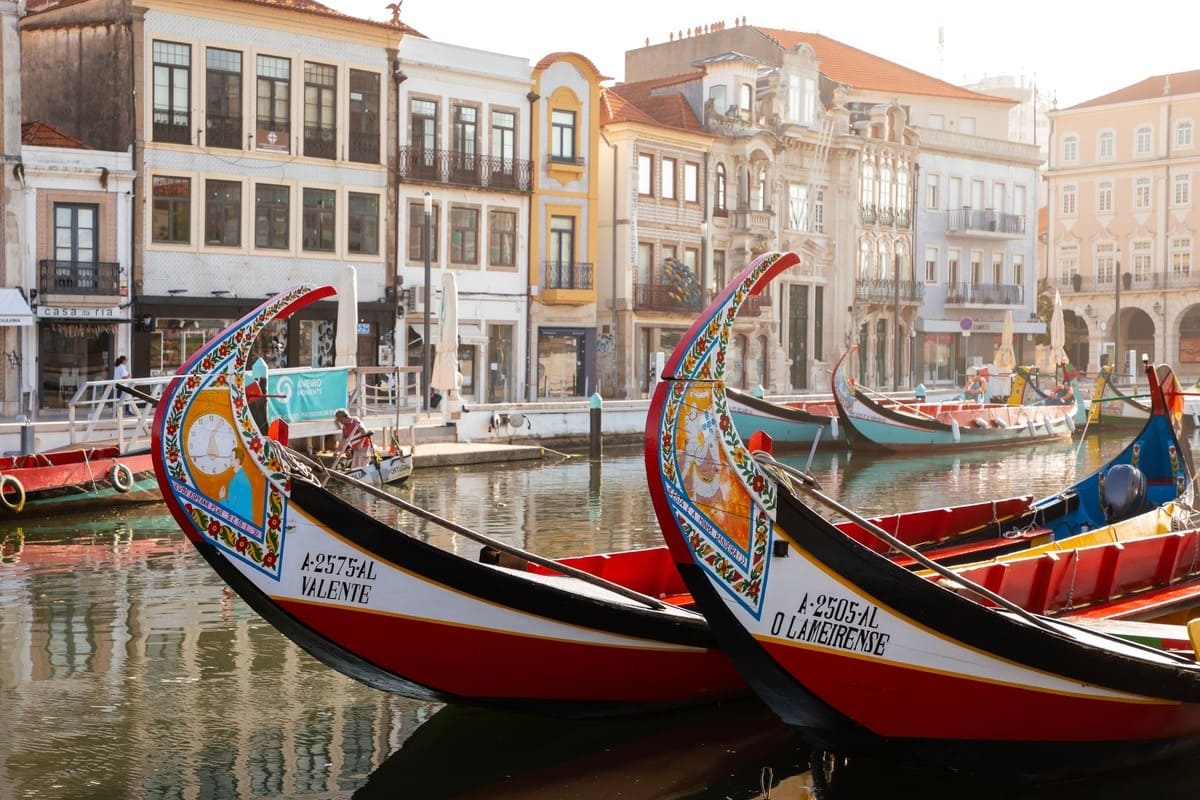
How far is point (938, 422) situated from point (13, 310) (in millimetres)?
20141

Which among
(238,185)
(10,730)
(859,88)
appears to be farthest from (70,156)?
(859,88)

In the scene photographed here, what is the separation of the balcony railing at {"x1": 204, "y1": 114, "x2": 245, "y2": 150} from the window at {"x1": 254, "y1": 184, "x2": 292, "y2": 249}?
115 cm

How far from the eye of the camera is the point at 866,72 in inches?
2200

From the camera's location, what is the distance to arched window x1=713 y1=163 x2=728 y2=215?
44781mm

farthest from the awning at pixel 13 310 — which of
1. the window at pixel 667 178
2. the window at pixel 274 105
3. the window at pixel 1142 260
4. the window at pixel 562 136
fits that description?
the window at pixel 1142 260

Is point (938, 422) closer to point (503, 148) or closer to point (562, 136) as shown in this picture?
point (562, 136)

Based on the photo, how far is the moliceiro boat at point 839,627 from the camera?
7848 millimetres

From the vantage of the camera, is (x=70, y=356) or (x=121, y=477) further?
(x=70, y=356)

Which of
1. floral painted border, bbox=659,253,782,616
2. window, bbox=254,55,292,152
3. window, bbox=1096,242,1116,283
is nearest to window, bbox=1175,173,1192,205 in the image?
window, bbox=1096,242,1116,283

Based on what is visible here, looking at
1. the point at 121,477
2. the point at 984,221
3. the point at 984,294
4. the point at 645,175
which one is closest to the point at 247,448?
the point at 121,477

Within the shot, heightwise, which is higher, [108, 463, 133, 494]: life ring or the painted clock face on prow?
the painted clock face on prow

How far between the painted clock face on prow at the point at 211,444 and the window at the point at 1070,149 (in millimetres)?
63116

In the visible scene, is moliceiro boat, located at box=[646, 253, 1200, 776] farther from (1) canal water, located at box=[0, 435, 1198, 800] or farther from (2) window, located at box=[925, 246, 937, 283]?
(2) window, located at box=[925, 246, 937, 283]

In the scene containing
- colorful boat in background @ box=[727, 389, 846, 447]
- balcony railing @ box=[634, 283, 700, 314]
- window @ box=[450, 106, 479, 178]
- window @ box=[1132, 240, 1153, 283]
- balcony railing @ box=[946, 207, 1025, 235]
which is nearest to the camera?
colorful boat in background @ box=[727, 389, 846, 447]
